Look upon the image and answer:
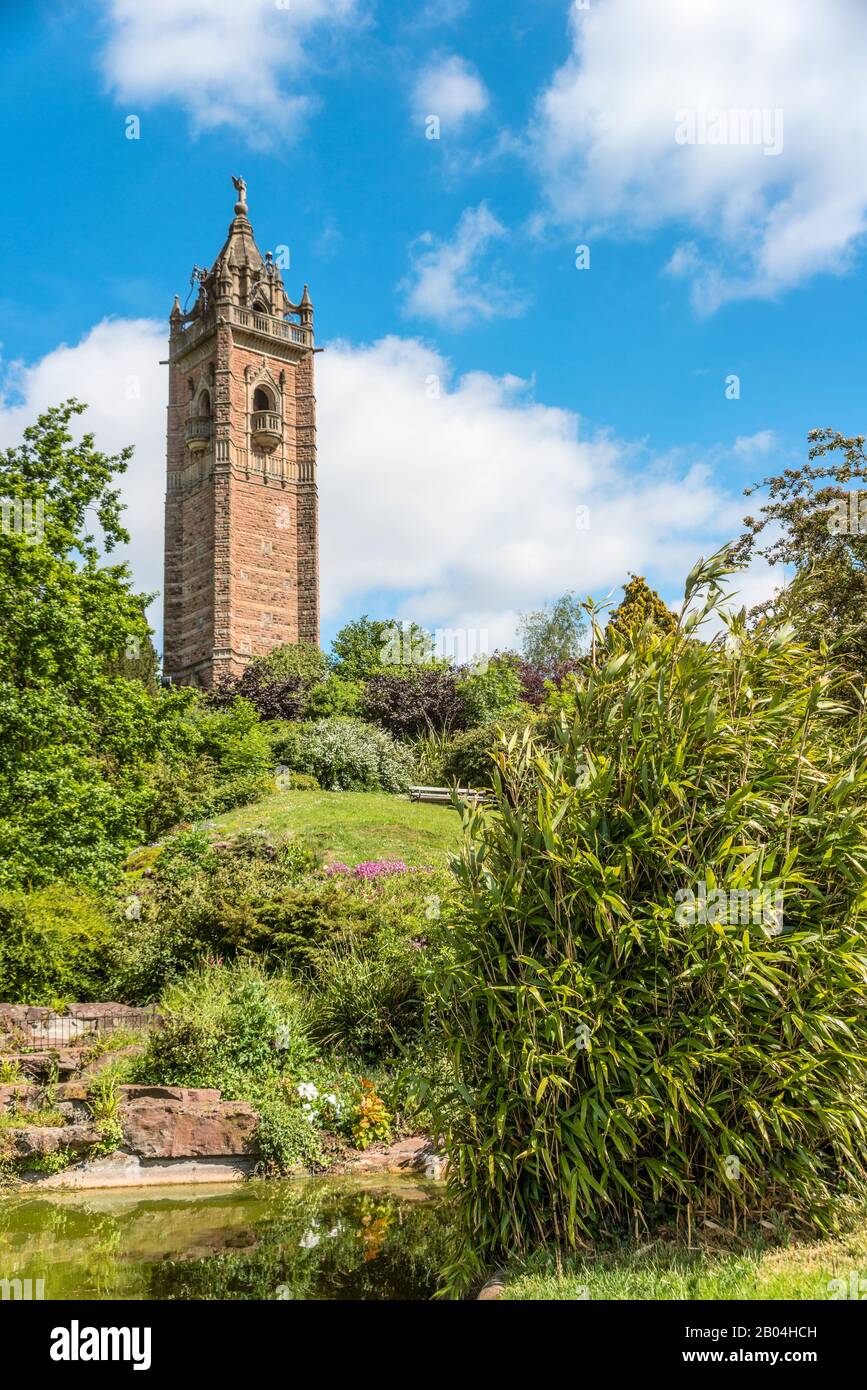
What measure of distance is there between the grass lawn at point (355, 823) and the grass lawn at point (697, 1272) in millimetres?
12499

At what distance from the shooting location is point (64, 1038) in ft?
37.1

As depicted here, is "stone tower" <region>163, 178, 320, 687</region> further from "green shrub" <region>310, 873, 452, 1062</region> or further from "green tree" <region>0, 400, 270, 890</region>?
"green shrub" <region>310, 873, 452, 1062</region>

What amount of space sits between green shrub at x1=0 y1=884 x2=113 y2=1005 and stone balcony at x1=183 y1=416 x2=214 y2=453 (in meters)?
34.3

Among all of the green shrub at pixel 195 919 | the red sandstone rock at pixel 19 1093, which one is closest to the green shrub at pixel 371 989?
the green shrub at pixel 195 919

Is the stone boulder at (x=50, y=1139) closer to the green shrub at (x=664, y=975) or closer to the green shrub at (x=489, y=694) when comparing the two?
the green shrub at (x=664, y=975)

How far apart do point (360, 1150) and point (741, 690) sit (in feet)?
20.8

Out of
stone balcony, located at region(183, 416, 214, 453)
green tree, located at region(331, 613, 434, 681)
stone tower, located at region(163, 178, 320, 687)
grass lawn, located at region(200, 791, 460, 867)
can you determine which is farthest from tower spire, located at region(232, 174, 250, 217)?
grass lawn, located at region(200, 791, 460, 867)

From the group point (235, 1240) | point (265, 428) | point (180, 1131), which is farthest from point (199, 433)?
point (235, 1240)

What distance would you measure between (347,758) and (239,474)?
1980cm

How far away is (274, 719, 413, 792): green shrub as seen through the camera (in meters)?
28.5

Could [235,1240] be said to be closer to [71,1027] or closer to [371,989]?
[371,989]

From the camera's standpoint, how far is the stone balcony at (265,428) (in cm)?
4453

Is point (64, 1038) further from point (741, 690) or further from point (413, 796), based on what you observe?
point (413, 796)

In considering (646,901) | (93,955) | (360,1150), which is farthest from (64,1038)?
(646,901)
